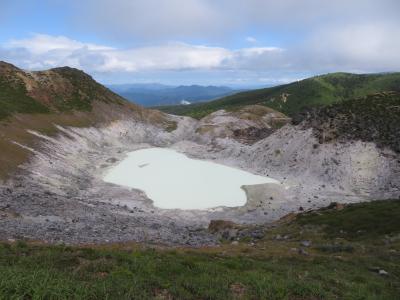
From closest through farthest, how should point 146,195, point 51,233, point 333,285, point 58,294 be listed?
point 58,294
point 333,285
point 51,233
point 146,195

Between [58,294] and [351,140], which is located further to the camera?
[351,140]

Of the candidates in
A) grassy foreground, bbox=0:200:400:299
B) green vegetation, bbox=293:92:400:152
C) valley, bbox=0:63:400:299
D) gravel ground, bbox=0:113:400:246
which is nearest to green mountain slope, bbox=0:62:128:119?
valley, bbox=0:63:400:299

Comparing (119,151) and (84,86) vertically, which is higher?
(84,86)

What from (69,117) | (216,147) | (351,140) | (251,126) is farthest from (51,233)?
(251,126)

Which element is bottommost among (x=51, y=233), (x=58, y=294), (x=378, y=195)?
(x=378, y=195)

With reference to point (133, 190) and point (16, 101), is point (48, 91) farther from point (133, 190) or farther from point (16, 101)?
point (133, 190)

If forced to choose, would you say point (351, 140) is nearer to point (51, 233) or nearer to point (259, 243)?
point (259, 243)
